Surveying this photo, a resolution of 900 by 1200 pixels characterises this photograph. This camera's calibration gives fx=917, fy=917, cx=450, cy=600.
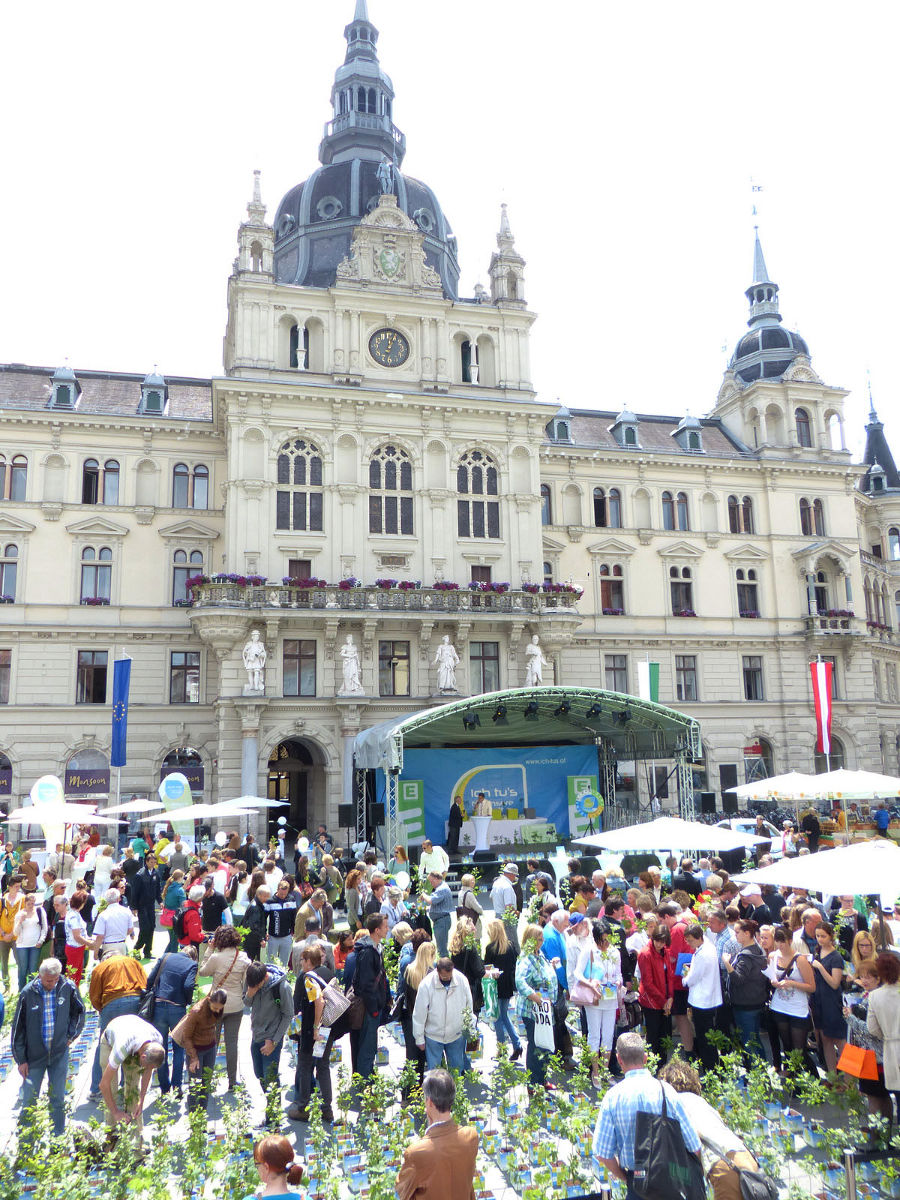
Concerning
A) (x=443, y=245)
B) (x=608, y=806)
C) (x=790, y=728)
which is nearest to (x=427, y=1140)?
(x=608, y=806)

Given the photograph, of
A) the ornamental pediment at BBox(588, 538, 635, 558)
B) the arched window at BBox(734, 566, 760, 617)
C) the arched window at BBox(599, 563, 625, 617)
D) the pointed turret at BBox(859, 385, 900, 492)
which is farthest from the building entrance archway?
the pointed turret at BBox(859, 385, 900, 492)

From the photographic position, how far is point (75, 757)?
35438 millimetres

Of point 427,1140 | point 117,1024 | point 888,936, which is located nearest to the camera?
point 427,1140

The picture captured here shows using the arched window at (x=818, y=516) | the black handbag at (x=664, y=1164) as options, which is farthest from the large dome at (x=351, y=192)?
the black handbag at (x=664, y=1164)

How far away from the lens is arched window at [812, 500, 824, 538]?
4703 centimetres

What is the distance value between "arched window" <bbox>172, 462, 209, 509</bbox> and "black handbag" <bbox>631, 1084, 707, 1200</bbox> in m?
35.6

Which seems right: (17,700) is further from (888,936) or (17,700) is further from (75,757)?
(888,936)

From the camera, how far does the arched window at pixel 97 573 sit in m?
37.1

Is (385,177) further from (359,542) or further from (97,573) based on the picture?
(97,573)

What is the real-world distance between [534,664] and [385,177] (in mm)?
23279

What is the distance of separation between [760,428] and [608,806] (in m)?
23.3

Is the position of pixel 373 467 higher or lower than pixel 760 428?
lower

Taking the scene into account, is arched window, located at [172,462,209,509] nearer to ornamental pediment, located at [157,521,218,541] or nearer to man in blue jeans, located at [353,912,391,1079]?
ornamental pediment, located at [157,521,218,541]

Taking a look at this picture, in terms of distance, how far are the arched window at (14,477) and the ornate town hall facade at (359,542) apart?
0.08 metres
